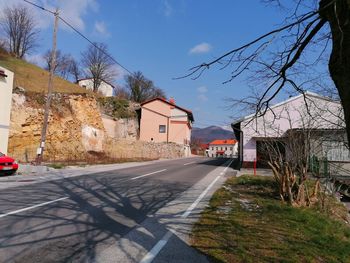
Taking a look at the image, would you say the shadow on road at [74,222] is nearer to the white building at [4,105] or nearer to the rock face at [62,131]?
the white building at [4,105]

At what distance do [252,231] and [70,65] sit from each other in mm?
82924

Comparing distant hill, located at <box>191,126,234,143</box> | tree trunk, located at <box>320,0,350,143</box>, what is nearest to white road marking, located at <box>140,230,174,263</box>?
tree trunk, located at <box>320,0,350,143</box>

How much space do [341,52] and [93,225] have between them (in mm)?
6419

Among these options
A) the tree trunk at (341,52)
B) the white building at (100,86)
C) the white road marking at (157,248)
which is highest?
the white building at (100,86)

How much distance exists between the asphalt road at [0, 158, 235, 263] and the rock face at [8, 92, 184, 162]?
1866cm

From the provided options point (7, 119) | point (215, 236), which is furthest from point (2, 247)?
point (7, 119)

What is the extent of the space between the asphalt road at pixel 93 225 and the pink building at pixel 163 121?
46036 millimetres

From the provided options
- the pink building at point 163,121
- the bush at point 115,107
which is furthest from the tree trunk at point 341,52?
the pink building at point 163,121

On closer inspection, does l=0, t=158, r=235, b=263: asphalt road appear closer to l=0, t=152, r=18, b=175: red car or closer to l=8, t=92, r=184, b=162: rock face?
l=0, t=152, r=18, b=175: red car

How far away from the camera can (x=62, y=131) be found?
1348 inches

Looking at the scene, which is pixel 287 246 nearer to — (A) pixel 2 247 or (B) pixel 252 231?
(B) pixel 252 231

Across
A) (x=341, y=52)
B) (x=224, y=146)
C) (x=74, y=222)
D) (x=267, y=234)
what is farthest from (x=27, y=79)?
(x=224, y=146)

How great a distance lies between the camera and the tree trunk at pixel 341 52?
8.65 feet

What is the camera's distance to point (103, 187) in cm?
1440
